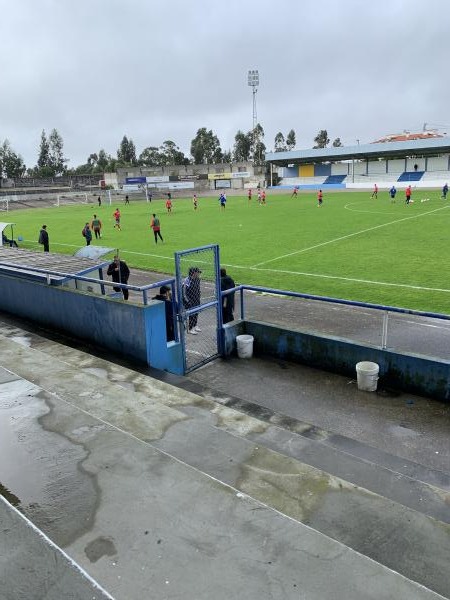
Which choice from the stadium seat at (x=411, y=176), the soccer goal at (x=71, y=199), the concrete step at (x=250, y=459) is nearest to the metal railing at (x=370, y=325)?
the concrete step at (x=250, y=459)

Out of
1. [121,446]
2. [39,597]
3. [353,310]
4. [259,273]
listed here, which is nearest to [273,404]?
[121,446]

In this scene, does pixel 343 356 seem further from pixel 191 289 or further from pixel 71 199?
pixel 71 199

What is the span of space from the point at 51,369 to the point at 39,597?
461cm

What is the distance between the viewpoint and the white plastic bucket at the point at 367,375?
310 inches

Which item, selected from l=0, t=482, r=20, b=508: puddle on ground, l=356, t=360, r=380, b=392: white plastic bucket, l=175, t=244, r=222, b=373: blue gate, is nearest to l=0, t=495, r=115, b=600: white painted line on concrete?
l=0, t=482, r=20, b=508: puddle on ground

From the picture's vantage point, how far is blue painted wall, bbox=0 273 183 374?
818cm

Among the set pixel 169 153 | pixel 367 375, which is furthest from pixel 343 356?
pixel 169 153

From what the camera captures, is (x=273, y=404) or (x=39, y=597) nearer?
(x=39, y=597)

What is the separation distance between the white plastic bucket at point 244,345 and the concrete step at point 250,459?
2665mm

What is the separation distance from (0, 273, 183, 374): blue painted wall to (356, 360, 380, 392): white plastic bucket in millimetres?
3079

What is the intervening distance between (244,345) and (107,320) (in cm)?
264

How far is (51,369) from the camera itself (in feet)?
23.9

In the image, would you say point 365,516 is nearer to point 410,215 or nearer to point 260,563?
point 260,563

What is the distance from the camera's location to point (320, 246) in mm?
22672
